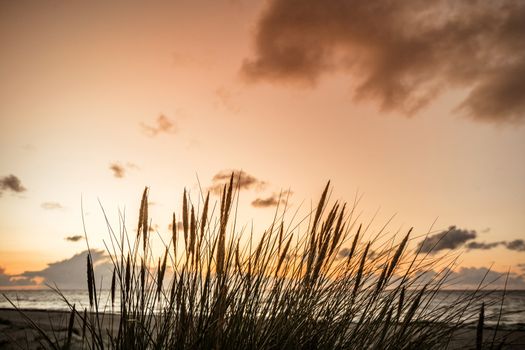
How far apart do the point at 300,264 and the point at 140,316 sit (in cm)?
87

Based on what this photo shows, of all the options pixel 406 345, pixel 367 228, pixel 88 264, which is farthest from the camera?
pixel 367 228

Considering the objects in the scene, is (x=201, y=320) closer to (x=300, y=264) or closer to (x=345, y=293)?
(x=300, y=264)

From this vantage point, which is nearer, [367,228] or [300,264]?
[300,264]

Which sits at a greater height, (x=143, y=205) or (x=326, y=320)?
(x=143, y=205)

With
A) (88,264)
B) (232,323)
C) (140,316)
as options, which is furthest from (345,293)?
(88,264)

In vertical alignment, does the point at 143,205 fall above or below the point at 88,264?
above

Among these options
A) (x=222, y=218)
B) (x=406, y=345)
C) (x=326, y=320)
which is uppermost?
(x=222, y=218)

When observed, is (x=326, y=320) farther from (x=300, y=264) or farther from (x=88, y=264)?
(x=88, y=264)

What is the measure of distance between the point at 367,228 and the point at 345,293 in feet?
1.44

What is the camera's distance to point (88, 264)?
1.65m

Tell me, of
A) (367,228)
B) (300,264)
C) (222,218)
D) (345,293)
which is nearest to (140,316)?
(222,218)

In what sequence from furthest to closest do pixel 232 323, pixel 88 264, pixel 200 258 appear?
pixel 200 258 → pixel 232 323 → pixel 88 264

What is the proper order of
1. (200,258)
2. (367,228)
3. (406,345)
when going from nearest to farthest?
(200,258) < (406,345) < (367,228)

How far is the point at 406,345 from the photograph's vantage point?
2186 mm
